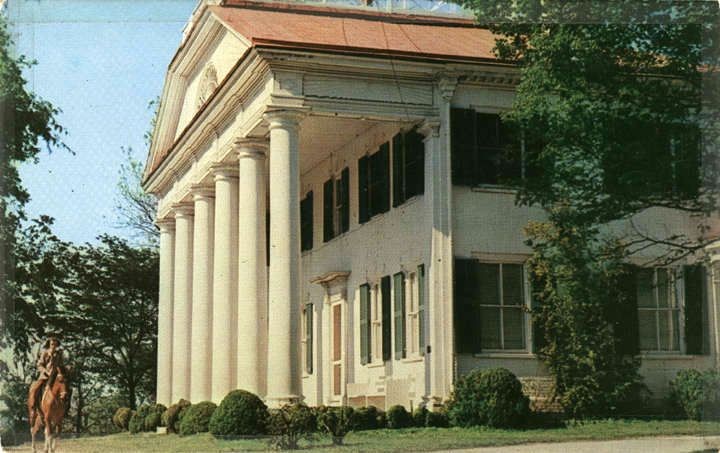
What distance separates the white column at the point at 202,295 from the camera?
94.1 ft

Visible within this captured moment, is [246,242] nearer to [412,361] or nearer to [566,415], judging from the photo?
[412,361]

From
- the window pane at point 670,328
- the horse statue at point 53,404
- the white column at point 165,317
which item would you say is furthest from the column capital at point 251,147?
the white column at point 165,317

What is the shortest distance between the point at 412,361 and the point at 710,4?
966cm

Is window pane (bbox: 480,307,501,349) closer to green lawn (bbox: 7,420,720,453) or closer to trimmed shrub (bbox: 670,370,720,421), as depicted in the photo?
green lawn (bbox: 7,420,720,453)

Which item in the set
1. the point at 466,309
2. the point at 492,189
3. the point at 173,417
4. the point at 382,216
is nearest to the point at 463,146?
the point at 492,189

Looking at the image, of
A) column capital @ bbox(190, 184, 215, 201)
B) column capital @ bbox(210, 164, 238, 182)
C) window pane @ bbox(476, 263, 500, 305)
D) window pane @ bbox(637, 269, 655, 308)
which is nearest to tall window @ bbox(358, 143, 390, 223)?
column capital @ bbox(210, 164, 238, 182)

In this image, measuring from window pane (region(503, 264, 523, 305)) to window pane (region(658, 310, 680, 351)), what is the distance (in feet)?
9.70

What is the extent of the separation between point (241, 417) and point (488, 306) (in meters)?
5.66

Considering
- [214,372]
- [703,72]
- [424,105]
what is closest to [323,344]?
[214,372]

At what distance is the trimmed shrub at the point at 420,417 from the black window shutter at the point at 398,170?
4815 mm

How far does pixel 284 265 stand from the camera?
2216 centimetres

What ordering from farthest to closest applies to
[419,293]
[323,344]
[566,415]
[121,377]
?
[121,377] < [323,344] < [419,293] < [566,415]

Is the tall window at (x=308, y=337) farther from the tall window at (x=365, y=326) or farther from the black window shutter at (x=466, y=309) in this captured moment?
the black window shutter at (x=466, y=309)

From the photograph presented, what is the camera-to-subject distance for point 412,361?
79.4 ft
